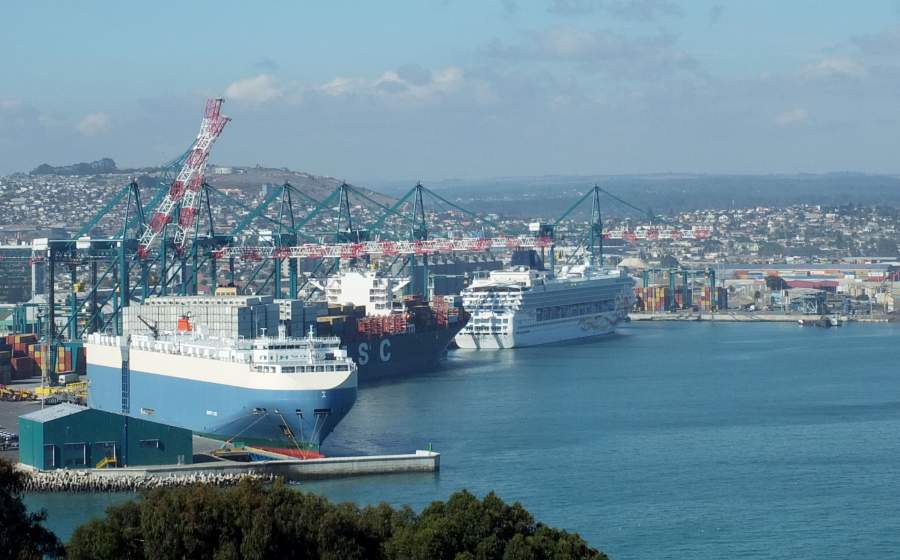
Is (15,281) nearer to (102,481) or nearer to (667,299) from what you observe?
(667,299)

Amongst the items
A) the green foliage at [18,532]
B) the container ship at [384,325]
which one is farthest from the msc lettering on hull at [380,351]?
the green foliage at [18,532]

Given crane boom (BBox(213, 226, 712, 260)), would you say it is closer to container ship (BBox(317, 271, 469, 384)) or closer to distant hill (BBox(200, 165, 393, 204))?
container ship (BBox(317, 271, 469, 384))

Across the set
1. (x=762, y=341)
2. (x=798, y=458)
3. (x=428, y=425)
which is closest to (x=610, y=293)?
(x=762, y=341)

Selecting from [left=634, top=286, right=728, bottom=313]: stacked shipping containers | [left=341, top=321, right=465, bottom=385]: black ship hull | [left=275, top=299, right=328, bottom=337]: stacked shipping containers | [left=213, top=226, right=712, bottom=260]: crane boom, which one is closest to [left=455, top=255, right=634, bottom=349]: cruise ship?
[left=213, top=226, right=712, bottom=260]: crane boom

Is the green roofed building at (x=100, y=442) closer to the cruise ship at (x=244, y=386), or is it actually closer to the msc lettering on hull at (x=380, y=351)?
the cruise ship at (x=244, y=386)

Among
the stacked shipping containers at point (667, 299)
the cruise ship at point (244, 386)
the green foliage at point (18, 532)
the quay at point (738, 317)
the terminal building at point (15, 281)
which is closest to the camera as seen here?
the green foliage at point (18, 532)

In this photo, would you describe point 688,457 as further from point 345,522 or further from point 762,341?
point 762,341
